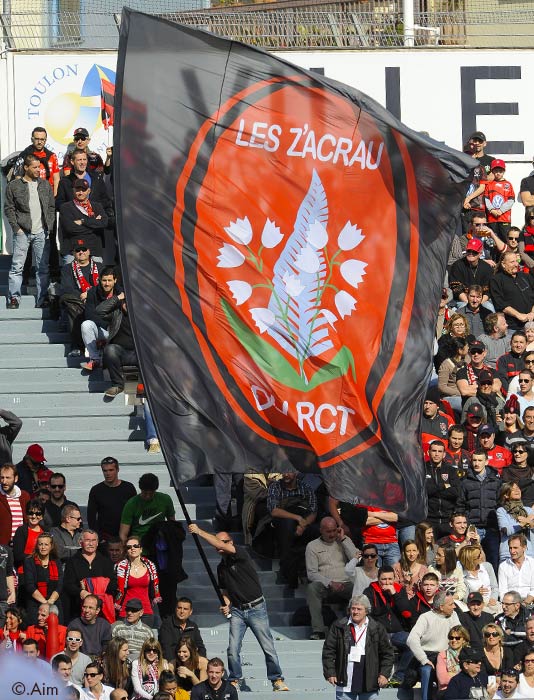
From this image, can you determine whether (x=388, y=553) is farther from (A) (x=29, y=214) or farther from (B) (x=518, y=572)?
(A) (x=29, y=214)

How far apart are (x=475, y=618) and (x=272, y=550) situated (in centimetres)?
230

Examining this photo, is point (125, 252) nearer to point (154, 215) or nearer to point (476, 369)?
point (154, 215)

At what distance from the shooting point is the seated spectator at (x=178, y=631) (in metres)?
14.2

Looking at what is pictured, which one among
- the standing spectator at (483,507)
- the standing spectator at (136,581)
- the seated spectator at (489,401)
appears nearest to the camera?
the standing spectator at (136,581)

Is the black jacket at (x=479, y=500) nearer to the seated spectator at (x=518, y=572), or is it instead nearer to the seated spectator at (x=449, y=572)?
the seated spectator at (x=518, y=572)

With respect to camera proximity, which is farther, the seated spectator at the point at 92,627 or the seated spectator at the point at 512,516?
the seated spectator at the point at 512,516

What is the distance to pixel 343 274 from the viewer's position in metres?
13.0

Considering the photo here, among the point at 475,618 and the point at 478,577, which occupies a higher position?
the point at 478,577

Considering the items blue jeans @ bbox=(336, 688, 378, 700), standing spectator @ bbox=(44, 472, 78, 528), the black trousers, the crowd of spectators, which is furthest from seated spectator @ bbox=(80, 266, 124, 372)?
blue jeans @ bbox=(336, 688, 378, 700)

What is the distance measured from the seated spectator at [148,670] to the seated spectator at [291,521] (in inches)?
97.6

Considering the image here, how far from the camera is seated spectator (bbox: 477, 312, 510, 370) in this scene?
1953 centimetres

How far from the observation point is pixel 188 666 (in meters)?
14.0

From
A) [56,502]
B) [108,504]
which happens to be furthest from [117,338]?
[56,502]

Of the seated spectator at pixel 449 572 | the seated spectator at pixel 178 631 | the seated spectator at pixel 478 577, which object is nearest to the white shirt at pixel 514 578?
the seated spectator at pixel 478 577
